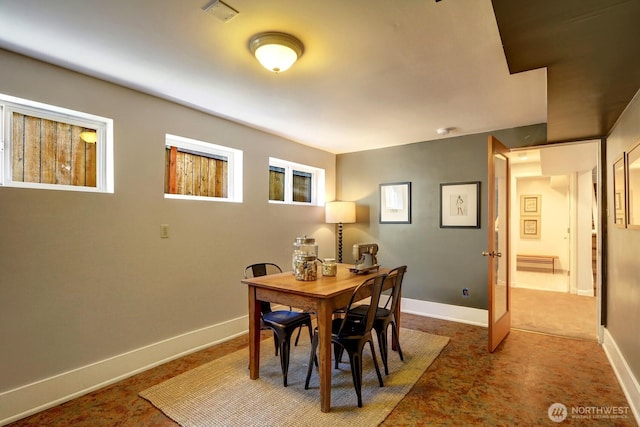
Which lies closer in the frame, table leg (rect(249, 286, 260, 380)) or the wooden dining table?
the wooden dining table

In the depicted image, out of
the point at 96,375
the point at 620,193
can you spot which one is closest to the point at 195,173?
the point at 96,375

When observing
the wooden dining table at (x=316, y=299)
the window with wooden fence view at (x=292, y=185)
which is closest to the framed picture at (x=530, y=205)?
the window with wooden fence view at (x=292, y=185)

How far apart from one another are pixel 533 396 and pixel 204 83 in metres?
3.43

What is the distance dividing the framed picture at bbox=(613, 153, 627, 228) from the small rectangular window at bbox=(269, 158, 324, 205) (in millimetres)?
3314

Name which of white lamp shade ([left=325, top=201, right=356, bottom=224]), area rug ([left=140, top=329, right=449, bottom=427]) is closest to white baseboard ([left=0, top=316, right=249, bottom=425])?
area rug ([left=140, top=329, right=449, bottom=427])

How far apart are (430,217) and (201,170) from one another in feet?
9.67

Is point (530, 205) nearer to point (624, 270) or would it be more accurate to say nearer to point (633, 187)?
point (624, 270)

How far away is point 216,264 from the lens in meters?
3.30

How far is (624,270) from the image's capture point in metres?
2.43

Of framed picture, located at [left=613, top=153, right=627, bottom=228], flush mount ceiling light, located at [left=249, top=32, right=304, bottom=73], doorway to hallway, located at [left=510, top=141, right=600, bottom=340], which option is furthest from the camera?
doorway to hallway, located at [left=510, top=141, right=600, bottom=340]

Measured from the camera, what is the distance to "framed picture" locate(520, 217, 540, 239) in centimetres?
714

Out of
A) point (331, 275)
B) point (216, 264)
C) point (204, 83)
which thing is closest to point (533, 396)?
point (331, 275)

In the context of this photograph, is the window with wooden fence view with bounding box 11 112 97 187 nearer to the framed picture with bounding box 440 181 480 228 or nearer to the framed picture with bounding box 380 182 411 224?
the framed picture with bounding box 380 182 411 224

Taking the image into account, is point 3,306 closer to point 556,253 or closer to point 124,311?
point 124,311
